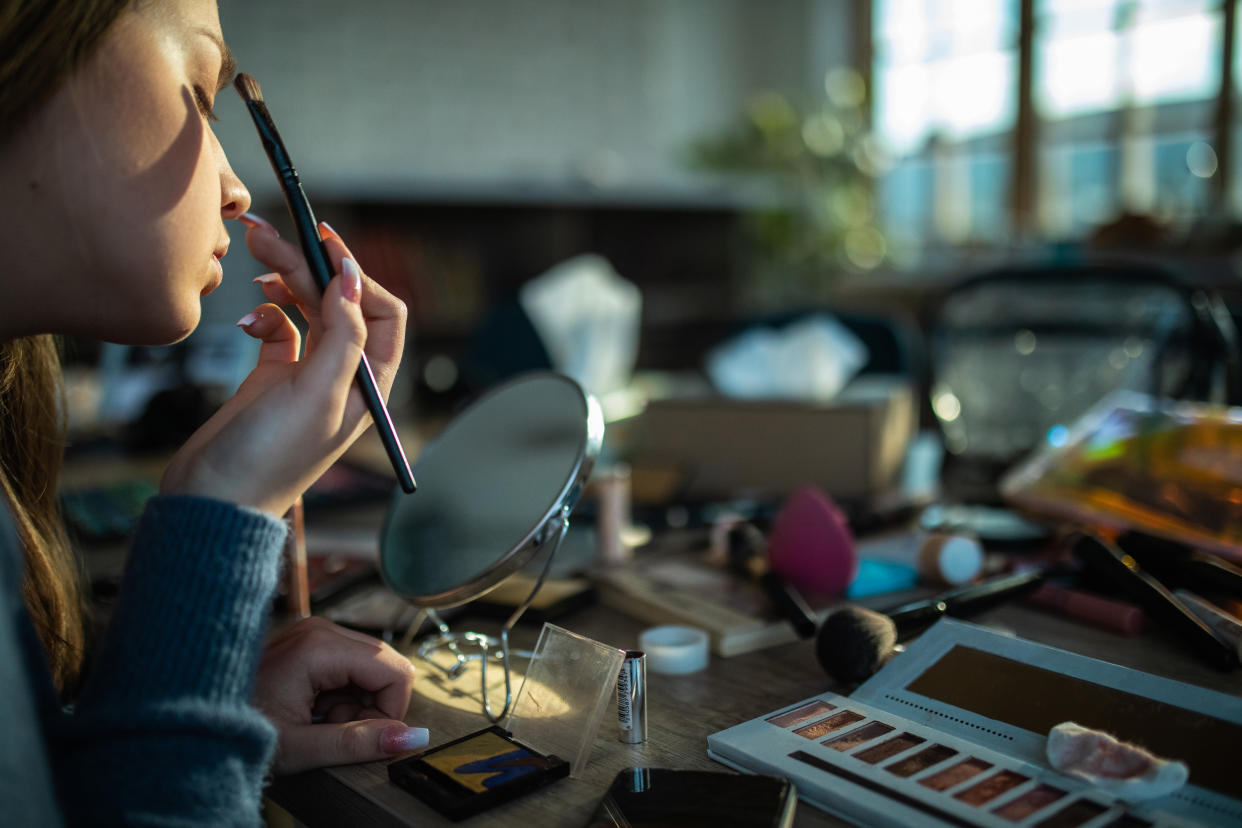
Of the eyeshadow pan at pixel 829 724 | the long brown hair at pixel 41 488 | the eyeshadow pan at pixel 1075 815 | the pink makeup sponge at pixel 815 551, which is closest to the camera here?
the eyeshadow pan at pixel 1075 815

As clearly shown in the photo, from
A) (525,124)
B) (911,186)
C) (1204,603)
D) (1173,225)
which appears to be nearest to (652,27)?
(525,124)

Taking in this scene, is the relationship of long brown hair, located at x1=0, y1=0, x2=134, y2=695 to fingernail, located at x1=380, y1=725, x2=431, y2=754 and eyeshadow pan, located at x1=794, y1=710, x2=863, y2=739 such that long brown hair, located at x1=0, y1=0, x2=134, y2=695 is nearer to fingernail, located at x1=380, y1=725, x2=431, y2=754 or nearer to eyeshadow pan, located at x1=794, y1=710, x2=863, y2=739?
fingernail, located at x1=380, y1=725, x2=431, y2=754

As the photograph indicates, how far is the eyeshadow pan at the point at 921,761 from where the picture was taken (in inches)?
18.4

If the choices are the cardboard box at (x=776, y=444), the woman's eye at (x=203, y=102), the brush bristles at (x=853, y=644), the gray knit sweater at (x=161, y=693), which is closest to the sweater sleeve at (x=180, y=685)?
the gray knit sweater at (x=161, y=693)

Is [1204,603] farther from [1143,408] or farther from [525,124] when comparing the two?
[525,124]

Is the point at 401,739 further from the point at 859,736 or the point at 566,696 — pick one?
the point at 859,736

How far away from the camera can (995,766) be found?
1.54 feet

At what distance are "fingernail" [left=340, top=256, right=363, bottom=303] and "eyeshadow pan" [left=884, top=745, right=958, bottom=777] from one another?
39 cm

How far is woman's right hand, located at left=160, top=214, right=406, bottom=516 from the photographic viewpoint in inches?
19.2

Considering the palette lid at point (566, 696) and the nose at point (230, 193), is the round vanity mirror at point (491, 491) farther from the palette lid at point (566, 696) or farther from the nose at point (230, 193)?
the nose at point (230, 193)

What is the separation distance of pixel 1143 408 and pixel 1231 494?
0.20 meters

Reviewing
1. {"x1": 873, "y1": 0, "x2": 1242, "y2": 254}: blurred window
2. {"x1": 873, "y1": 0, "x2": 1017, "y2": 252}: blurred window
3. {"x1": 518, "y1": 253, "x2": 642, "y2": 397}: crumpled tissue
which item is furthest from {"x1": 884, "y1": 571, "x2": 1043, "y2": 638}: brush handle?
{"x1": 873, "y1": 0, "x2": 1017, "y2": 252}: blurred window

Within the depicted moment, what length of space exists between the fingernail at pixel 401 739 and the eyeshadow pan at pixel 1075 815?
0.34 m

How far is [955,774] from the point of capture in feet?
1.51
